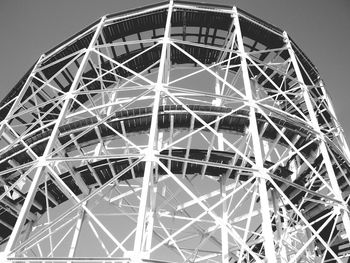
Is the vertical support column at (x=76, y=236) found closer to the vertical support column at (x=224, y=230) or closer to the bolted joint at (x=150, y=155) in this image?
the bolted joint at (x=150, y=155)

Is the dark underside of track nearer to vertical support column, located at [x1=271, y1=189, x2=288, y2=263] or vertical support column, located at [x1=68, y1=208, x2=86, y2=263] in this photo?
vertical support column, located at [x1=271, y1=189, x2=288, y2=263]

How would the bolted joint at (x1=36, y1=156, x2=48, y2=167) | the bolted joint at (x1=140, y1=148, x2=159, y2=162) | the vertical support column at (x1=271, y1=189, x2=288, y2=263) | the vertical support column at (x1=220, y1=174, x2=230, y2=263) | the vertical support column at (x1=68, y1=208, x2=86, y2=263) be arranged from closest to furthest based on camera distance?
1. the bolted joint at (x1=140, y1=148, x2=159, y2=162)
2. the bolted joint at (x1=36, y1=156, x2=48, y2=167)
3. the vertical support column at (x1=220, y1=174, x2=230, y2=263)
4. the vertical support column at (x1=68, y1=208, x2=86, y2=263)
5. the vertical support column at (x1=271, y1=189, x2=288, y2=263)

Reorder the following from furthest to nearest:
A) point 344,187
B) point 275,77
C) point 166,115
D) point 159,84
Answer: point 275,77 < point 344,187 < point 166,115 < point 159,84

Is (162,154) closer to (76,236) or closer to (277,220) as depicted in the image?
(76,236)

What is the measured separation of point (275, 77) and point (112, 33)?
7132 millimetres

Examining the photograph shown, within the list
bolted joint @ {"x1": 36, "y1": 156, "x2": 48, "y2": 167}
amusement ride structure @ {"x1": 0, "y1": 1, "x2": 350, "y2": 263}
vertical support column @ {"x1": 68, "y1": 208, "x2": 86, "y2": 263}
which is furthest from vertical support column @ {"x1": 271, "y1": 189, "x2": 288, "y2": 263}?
bolted joint @ {"x1": 36, "y1": 156, "x2": 48, "y2": 167}

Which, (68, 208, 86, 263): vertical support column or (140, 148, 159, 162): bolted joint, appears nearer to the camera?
(140, 148, 159, 162): bolted joint

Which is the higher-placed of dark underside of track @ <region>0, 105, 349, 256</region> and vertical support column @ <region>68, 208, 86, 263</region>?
dark underside of track @ <region>0, 105, 349, 256</region>

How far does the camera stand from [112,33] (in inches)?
428

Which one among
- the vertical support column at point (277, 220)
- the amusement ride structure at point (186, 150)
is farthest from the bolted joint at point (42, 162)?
the vertical support column at point (277, 220)

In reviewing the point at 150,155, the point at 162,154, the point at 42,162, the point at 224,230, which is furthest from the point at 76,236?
the point at 150,155

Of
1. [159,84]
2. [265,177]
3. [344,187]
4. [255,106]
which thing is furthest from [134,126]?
[344,187]

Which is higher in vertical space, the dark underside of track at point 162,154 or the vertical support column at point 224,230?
the dark underside of track at point 162,154

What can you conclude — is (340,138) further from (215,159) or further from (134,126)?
(134,126)
